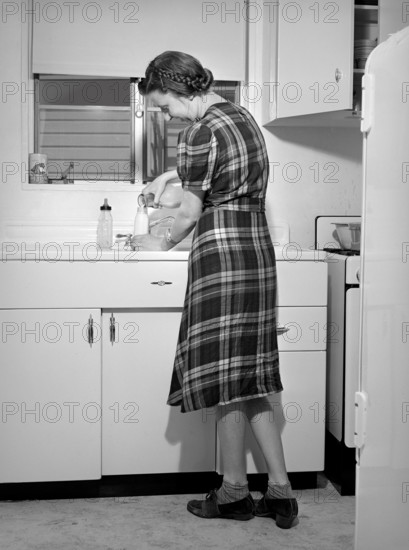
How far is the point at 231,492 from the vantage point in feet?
8.50

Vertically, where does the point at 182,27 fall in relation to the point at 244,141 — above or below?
above

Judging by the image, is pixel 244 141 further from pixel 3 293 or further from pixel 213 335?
pixel 3 293

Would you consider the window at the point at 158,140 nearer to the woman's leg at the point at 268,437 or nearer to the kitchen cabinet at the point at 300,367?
the kitchen cabinet at the point at 300,367

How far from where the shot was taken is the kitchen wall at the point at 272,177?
3.30 meters

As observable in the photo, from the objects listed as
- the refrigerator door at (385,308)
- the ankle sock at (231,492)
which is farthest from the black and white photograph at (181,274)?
the refrigerator door at (385,308)

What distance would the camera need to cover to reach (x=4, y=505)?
275 centimetres

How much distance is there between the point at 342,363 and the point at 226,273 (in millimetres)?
696

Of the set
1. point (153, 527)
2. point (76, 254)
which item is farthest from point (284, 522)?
point (76, 254)

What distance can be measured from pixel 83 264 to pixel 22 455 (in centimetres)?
71

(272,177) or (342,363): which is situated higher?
(272,177)

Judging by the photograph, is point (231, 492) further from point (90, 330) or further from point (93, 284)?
point (93, 284)

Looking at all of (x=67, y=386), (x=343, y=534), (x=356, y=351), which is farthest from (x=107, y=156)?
(x=343, y=534)

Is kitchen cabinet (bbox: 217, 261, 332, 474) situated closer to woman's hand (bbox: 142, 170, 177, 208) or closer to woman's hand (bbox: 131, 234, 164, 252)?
woman's hand (bbox: 131, 234, 164, 252)

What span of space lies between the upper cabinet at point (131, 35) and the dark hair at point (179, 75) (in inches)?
37.0
